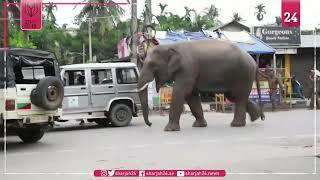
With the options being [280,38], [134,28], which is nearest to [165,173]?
[134,28]

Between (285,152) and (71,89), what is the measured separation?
7.85 metres

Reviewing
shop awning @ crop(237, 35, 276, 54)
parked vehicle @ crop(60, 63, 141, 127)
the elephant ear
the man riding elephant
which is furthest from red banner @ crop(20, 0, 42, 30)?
shop awning @ crop(237, 35, 276, 54)

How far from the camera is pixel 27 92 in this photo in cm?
1245

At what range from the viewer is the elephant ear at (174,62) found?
16406mm

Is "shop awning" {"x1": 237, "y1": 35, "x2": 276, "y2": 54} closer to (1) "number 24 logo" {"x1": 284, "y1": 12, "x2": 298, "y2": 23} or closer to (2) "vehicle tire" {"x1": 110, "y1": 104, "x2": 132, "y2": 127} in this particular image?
(2) "vehicle tire" {"x1": 110, "y1": 104, "x2": 132, "y2": 127}

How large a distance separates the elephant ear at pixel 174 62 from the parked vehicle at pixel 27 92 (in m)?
3.77

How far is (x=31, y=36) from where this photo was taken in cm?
5141

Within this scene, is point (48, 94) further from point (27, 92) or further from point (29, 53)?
point (29, 53)

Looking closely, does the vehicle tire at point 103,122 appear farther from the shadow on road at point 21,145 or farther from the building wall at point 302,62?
the building wall at point 302,62

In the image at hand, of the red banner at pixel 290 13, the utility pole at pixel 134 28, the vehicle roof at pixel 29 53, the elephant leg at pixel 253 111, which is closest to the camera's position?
the red banner at pixel 290 13

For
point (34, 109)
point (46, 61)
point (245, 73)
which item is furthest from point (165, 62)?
point (34, 109)

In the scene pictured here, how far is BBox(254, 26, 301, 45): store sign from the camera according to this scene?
101ft

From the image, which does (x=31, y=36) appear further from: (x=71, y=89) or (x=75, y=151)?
(x=75, y=151)

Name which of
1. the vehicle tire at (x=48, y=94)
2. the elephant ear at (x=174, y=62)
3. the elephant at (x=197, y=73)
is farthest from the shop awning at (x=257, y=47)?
the vehicle tire at (x=48, y=94)
